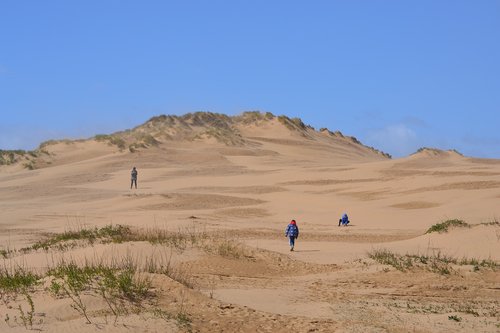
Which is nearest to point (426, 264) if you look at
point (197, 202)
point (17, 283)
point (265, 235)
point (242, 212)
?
point (17, 283)

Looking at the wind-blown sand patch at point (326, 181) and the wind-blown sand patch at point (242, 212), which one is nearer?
the wind-blown sand patch at point (242, 212)

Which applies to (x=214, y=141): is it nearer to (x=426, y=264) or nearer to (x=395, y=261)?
(x=395, y=261)

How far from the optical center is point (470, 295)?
12.1 m

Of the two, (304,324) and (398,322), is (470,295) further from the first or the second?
(304,324)

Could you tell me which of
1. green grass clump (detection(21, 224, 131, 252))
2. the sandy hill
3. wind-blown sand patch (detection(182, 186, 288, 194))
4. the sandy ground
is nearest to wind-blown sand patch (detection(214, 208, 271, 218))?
the sandy ground

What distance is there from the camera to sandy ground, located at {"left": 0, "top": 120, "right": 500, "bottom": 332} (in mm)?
8594

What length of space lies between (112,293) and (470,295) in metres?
6.80

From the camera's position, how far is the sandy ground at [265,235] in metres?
8.59

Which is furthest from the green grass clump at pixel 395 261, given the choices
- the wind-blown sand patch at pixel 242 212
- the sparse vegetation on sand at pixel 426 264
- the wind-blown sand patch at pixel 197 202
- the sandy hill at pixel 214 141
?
the sandy hill at pixel 214 141

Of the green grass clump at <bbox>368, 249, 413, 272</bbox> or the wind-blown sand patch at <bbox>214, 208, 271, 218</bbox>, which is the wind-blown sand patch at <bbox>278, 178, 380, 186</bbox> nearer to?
the wind-blown sand patch at <bbox>214, 208, 271, 218</bbox>

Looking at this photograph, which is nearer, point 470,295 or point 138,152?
point 470,295

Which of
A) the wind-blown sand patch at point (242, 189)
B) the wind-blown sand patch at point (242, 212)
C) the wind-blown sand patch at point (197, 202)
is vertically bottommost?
the wind-blown sand patch at point (242, 212)

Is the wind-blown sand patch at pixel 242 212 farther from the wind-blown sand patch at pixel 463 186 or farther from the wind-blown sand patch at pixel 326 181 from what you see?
the wind-blown sand patch at pixel 326 181

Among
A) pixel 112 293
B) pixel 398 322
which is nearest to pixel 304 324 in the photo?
pixel 398 322
